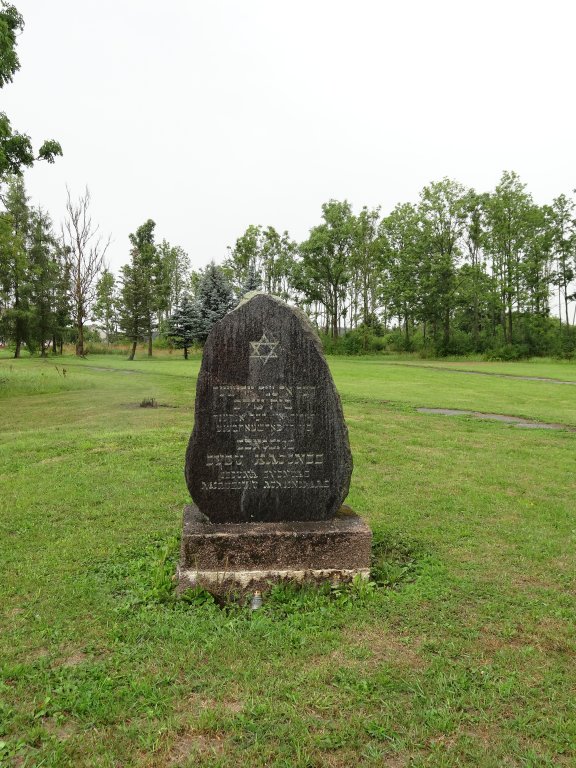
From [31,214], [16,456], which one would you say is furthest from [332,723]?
[31,214]

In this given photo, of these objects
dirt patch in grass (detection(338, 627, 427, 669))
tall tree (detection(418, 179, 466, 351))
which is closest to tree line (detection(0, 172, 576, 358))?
tall tree (detection(418, 179, 466, 351))

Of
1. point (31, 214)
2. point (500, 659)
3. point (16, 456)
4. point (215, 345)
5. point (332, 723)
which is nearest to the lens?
point (332, 723)

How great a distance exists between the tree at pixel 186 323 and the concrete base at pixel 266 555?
4321cm

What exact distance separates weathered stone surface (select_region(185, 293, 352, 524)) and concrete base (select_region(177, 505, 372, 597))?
Answer: 277mm

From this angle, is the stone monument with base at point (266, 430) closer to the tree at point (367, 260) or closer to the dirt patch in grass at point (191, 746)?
the dirt patch in grass at point (191, 746)

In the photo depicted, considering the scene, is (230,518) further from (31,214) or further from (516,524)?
(31,214)

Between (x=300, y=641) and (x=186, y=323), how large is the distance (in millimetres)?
45307

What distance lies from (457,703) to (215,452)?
265 cm

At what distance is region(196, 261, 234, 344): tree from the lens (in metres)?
47.9

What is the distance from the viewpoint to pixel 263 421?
480cm

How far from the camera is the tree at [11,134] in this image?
15785 millimetres

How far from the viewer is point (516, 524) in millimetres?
6191

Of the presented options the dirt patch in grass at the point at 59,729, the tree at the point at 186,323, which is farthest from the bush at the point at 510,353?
the dirt patch in grass at the point at 59,729

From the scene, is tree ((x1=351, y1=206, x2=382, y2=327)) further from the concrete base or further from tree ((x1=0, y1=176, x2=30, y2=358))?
the concrete base
